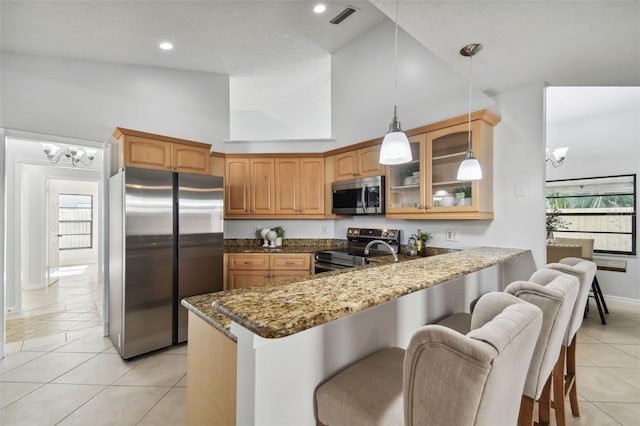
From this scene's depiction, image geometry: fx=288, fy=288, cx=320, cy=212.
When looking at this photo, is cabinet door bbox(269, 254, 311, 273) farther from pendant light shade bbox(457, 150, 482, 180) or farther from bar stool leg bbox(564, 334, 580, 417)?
bar stool leg bbox(564, 334, 580, 417)

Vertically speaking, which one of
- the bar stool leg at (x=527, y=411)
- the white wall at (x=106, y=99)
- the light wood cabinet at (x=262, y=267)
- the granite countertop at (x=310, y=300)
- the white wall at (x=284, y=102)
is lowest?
the bar stool leg at (x=527, y=411)

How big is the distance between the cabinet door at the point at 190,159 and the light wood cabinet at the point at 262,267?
44.2 inches

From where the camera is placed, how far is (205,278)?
124 inches

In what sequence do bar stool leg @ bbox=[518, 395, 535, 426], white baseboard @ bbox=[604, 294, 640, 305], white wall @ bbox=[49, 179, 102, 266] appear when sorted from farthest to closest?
white wall @ bbox=[49, 179, 102, 266] → white baseboard @ bbox=[604, 294, 640, 305] → bar stool leg @ bbox=[518, 395, 535, 426]

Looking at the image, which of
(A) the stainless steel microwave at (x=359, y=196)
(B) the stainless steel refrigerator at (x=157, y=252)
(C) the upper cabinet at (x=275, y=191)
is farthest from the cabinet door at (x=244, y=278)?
(A) the stainless steel microwave at (x=359, y=196)

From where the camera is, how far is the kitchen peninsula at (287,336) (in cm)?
81

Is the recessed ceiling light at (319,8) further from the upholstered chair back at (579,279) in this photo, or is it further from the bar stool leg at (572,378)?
the bar stool leg at (572,378)

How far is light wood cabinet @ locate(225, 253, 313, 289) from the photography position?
142 inches

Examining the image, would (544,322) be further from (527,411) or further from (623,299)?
(623,299)

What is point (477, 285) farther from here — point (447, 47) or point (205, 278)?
point (205, 278)

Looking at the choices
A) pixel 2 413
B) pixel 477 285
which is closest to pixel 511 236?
pixel 477 285

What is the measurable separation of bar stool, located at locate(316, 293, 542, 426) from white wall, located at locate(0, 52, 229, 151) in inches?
158

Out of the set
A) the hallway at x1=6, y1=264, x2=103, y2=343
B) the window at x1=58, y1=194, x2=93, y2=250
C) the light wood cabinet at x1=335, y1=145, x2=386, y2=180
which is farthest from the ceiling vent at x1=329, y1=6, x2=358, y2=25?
the window at x1=58, y1=194, x2=93, y2=250

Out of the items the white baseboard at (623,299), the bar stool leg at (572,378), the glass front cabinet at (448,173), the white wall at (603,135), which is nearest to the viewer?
the bar stool leg at (572,378)
